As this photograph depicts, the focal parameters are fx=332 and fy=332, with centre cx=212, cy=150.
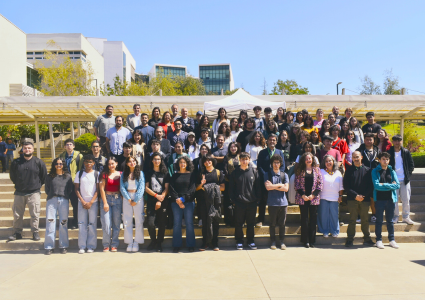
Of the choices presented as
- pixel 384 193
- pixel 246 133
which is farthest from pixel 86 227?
pixel 384 193

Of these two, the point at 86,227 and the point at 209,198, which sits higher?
the point at 209,198

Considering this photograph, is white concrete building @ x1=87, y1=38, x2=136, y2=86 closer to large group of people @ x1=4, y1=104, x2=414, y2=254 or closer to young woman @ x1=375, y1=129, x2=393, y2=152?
large group of people @ x1=4, y1=104, x2=414, y2=254

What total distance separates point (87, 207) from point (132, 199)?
886 millimetres

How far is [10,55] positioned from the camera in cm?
3147

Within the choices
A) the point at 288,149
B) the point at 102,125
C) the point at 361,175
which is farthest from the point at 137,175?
the point at 361,175

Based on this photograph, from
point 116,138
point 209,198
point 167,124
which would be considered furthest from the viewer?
point 167,124

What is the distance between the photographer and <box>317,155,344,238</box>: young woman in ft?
22.4

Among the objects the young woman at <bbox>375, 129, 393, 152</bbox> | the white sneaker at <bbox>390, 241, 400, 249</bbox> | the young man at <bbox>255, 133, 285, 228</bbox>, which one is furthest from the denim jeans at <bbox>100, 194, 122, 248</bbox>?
the young woman at <bbox>375, 129, 393, 152</bbox>

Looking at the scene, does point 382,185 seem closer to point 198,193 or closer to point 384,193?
point 384,193

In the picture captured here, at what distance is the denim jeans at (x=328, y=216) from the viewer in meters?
6.87

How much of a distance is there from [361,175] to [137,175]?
4567 mm

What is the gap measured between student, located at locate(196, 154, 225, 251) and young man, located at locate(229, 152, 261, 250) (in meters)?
0.31
